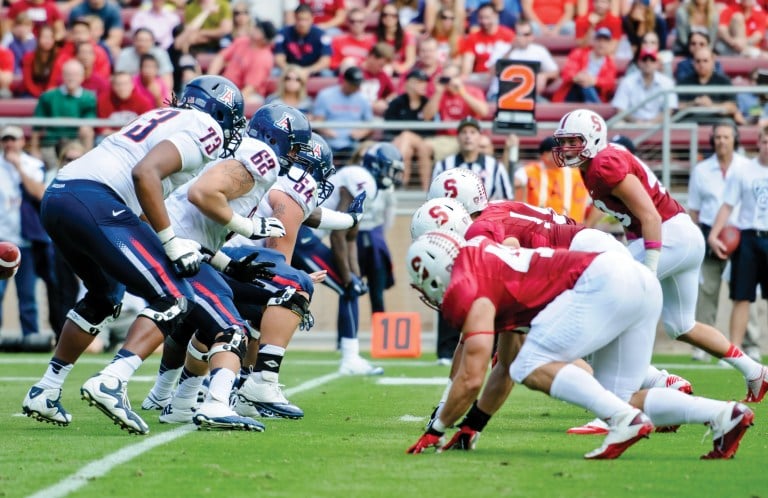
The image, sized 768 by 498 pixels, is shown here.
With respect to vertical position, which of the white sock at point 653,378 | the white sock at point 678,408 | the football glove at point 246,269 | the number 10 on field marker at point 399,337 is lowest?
the number 10 on field marker at point 399,337

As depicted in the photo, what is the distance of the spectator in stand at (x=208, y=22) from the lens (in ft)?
53.1

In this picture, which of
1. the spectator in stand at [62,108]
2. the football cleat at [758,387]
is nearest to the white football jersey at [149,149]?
the football cleat at [758,387]

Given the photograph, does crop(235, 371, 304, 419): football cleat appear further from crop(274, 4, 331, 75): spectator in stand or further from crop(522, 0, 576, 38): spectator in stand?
crop(522, 0, 576, 38): spectator in stand

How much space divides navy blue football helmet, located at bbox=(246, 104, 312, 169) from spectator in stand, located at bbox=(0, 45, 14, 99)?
9.73 m

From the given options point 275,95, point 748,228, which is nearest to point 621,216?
point 748,228

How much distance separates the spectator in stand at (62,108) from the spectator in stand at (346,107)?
257cm

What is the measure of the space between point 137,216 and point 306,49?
32.1 ft

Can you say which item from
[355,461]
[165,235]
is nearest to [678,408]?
[355,461]

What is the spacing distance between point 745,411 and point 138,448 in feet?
8.40

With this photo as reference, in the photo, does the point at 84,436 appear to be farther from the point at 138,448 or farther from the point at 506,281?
the point at 506,281

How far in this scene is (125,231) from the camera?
5.98 m

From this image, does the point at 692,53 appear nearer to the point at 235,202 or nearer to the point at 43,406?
the point at 235,202

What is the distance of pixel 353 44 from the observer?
15820 millimetres

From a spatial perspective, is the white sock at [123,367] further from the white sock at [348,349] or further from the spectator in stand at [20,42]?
the spectator in stand at [20,42]
